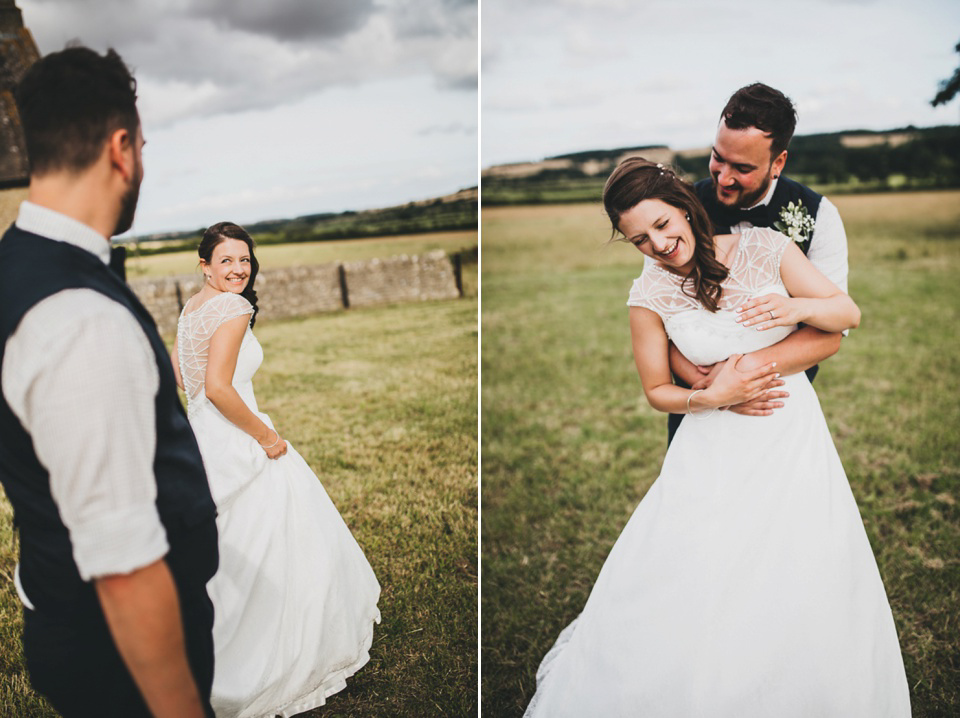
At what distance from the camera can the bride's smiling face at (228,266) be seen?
254 centimetres

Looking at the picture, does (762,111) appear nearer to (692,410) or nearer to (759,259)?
(759,259)

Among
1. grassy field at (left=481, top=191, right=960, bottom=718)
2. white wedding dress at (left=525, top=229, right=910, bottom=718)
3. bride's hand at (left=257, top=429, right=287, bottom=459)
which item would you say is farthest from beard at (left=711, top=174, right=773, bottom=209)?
bride's hand at (left=257, top=429, right=287, bottom=459)

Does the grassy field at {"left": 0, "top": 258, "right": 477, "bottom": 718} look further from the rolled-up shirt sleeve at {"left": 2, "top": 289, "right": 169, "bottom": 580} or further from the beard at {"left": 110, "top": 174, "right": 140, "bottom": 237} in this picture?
the beard at {"left": 110, "top": 174, "right": 140, "bottom": 237}

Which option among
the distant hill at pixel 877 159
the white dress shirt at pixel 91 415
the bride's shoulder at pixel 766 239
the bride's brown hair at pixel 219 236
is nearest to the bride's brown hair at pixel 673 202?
the bride's shoulder at pixel 766 239

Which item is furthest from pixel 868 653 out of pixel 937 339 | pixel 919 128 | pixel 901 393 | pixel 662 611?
pixel 919 128

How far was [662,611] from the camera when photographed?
2721 millimetres

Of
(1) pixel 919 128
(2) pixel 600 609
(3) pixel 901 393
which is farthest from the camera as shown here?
(1) pixel 919 128

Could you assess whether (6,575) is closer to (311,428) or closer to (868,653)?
(311,428)

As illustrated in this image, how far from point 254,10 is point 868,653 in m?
3.50

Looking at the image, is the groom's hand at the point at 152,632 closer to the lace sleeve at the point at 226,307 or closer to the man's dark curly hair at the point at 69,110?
the man's dark curly hair at the point at 69,110

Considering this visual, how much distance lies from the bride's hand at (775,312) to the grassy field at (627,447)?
69 centimetres

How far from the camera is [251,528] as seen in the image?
8.90 ft

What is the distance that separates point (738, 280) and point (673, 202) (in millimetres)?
375

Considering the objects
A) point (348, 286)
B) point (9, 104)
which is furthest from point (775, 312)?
point (348, 286)
